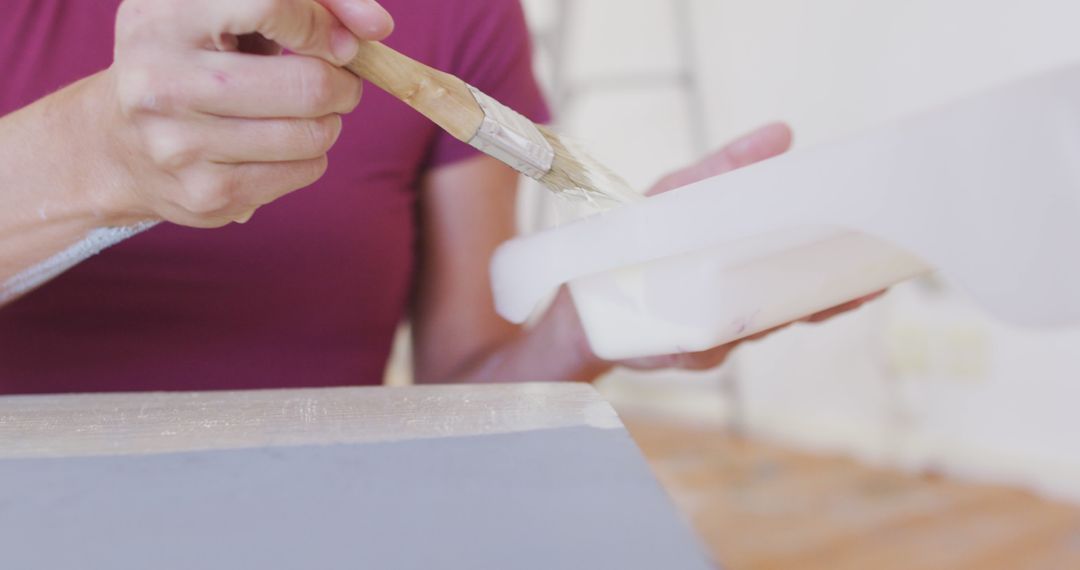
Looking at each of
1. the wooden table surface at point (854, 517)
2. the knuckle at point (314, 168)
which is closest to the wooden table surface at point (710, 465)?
the wooden table surface at point (854, 517)

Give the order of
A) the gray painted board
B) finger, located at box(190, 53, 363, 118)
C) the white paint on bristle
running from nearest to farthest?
the gray painted board
finger, located at box(190, 53, 363, 118)
the white paint on bristle

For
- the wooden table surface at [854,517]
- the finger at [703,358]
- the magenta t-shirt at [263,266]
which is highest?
the magenta t-shirt at [263,266]

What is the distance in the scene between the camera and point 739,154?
1.88ft

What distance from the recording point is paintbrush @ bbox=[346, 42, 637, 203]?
43 cm

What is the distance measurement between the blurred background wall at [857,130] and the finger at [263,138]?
1251 millimetres

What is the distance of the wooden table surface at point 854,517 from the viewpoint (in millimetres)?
1317

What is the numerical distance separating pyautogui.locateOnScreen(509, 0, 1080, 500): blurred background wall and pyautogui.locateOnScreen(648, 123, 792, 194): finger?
96 cm

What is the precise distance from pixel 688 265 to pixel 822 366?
152 centimetres

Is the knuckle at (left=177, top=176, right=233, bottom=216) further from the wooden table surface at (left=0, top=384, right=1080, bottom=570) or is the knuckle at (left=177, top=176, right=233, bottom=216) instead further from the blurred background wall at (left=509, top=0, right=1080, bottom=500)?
the blurred background wall at (left=509, top=0, right=1080, bottom=500)

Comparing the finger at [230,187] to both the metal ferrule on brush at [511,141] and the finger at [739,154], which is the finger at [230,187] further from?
the finger at [739,154]

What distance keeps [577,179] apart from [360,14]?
0.56ft

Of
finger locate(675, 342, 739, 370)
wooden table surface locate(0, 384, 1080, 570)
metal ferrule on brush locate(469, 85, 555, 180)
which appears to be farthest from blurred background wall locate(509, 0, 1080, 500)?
metal ferrule on brush locate(469, 85, 555, 180)

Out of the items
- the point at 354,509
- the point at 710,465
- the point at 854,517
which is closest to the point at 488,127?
the point at 354,509

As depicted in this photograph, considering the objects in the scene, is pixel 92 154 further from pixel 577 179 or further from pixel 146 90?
pixel 577 179
